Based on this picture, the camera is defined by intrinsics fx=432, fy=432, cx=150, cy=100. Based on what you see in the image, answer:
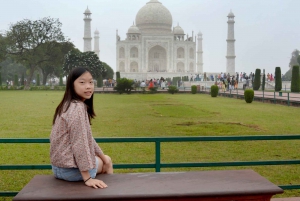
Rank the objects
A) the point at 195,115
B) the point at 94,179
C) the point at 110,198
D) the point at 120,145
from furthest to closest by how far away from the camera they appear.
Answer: the point at 195,115 < the point at 120,145 < the point at 94,179 < the point at 110,198

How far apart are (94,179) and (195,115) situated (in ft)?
26.6

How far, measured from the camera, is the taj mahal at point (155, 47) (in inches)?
1748

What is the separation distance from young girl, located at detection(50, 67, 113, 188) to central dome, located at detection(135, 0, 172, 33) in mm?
43130

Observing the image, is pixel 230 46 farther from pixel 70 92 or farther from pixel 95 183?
pixel 95 183

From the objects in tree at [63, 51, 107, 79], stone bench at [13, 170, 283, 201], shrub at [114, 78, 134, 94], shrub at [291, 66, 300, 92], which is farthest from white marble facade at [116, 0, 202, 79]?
stone bench at [13, 170, 283, 201]

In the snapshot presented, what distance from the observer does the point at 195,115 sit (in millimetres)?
10281

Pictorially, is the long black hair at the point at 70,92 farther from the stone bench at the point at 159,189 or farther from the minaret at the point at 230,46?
the minaret at the point at 230,46

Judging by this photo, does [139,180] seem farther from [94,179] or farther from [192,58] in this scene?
[192,58]

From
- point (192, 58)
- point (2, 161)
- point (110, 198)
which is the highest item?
point (192, 58)

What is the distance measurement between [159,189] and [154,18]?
4347 cm

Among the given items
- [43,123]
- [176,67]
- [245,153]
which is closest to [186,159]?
[245,153]

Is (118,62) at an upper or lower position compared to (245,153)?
upper

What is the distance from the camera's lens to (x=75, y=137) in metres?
2.29

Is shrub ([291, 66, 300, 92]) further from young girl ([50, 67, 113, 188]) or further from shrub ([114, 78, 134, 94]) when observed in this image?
young girl ([50, 67, 113, 188])
